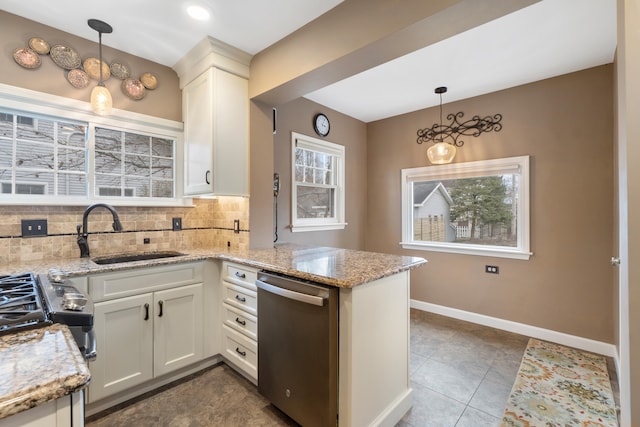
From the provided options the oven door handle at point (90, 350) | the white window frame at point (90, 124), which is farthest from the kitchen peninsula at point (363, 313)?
the oven door handle at point (90, 350)

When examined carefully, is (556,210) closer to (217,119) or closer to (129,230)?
(217,119)

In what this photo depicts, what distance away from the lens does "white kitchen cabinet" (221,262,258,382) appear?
2.07 m

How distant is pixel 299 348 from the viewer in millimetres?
1643

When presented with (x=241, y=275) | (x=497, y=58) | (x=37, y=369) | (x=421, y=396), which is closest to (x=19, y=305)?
(x=37, y=369)

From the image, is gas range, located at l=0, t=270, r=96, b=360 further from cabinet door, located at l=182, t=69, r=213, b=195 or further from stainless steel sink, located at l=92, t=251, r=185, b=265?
cabinet door, located at l=182, t=69, r=213, b=195

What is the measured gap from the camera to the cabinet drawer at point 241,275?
2072 mm

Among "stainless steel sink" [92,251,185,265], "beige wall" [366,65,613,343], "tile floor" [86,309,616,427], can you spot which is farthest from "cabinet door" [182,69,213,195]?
"beige wall" [366,65,613,343]

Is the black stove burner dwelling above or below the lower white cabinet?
above

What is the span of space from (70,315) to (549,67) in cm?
378

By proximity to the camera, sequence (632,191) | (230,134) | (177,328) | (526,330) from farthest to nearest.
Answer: (526,330)
(230,134)
(177,328)
(632,191)

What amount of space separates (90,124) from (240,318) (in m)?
1.92

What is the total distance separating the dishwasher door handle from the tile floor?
82 cm

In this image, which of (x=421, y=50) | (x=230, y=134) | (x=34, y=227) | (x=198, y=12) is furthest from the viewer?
(x=230, y=134)

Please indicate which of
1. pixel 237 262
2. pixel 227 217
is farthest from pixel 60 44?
pixel 237 262
